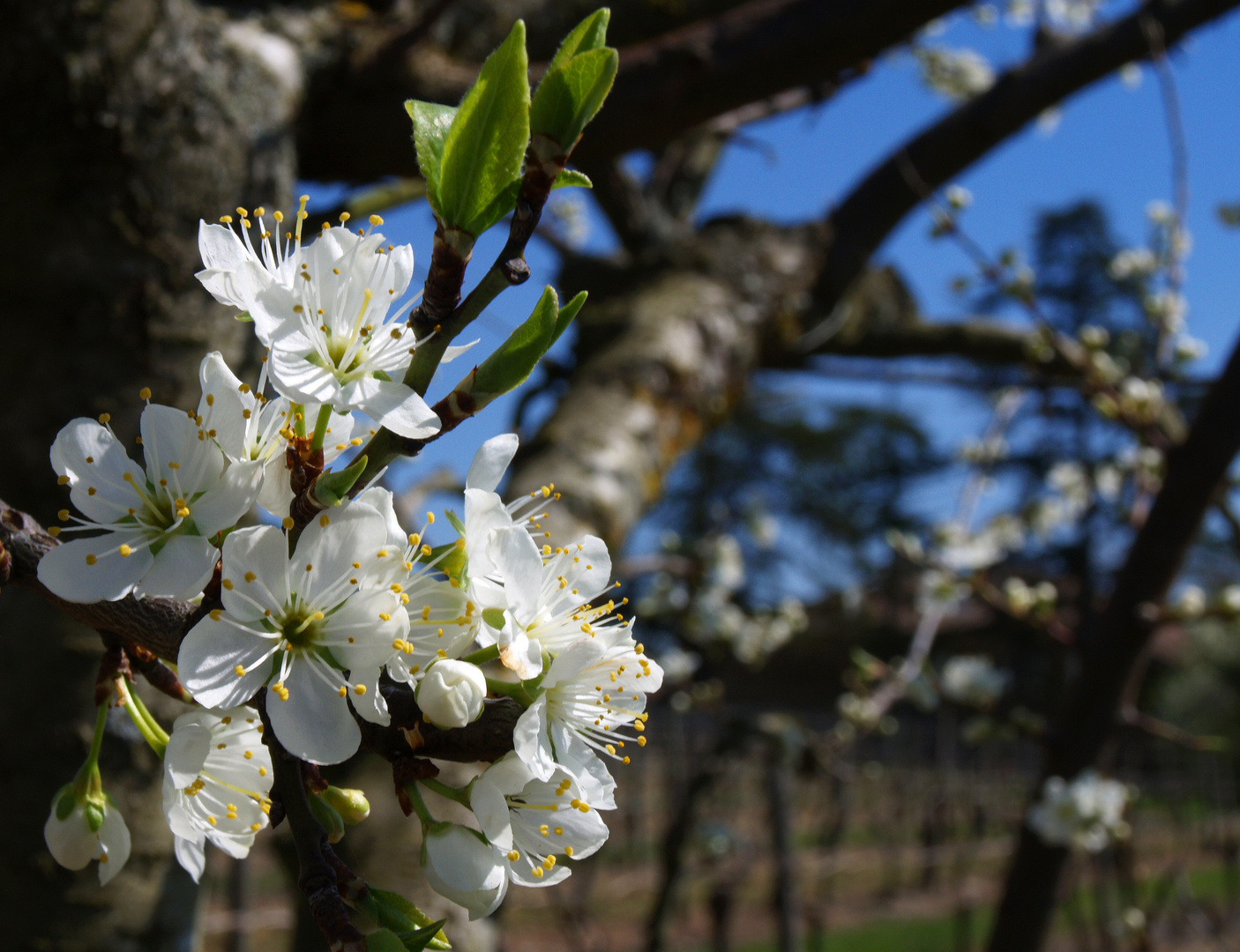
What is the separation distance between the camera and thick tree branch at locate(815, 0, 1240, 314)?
2.43 meters

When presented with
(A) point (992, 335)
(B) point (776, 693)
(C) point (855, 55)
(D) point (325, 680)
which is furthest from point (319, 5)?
(B) point (776, 693)

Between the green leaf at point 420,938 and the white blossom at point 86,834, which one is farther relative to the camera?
the white blossom at point 86,834

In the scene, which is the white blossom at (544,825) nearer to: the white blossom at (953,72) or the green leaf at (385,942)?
the green leaf at (385,942)

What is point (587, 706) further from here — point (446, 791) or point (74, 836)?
point (74, 836)

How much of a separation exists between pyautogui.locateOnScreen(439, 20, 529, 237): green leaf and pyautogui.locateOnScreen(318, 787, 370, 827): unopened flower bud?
0.38 m

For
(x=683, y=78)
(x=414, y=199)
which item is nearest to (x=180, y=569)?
(x=683, y=78)

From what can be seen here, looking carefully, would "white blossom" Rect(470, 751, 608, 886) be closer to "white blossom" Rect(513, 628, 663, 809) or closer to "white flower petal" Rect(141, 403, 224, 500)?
"white blossom" Rect(513, 628, 663, 809)

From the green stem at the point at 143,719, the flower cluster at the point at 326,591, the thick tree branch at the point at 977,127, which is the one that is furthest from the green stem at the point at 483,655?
the thick tree branch at the point at 977,127

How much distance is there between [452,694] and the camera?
1.78ft

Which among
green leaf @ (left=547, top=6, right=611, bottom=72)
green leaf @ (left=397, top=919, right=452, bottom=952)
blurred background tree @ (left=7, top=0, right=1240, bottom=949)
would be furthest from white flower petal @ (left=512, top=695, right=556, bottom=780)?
blurred background tree @ (left=7, top=0, right=1240, bottom=949)

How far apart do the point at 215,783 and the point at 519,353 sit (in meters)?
0.39

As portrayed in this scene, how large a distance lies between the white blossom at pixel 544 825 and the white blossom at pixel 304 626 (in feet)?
0.35

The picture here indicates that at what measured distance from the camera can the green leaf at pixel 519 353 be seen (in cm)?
59

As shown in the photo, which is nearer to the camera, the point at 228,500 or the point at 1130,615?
the point at 228,500
